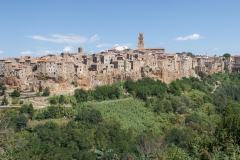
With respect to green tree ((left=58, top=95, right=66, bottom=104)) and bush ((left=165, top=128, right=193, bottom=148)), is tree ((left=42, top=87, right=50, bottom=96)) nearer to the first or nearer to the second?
green tree ((left=58, top=95, right=66, bottom=104))

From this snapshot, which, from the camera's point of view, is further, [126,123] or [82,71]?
[82,71]

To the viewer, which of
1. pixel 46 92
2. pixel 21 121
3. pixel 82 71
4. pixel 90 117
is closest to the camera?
pixel 21 121

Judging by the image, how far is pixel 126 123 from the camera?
24.2 meters

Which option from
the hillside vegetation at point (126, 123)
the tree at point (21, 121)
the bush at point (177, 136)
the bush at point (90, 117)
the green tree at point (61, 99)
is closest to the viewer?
the hillside vegetation at point (126, 123)

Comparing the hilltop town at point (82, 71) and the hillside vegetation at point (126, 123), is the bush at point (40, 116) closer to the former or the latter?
the hillside vegetation at point (126, 123)

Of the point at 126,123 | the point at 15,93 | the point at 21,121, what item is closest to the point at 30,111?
the point at 21,121

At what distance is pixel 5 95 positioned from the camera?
24.4 metres

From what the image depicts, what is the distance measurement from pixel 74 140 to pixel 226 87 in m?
27.1

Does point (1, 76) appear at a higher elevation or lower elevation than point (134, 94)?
higher

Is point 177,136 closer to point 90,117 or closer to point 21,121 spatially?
point 90,117

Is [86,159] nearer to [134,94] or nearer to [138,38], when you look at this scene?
[134,94]

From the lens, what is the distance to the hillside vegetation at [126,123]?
50.1 feet

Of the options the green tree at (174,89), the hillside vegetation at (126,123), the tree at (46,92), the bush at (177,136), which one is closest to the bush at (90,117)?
the hillside vegetation at (126,123)

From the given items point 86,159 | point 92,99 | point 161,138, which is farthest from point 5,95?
point 161,138
